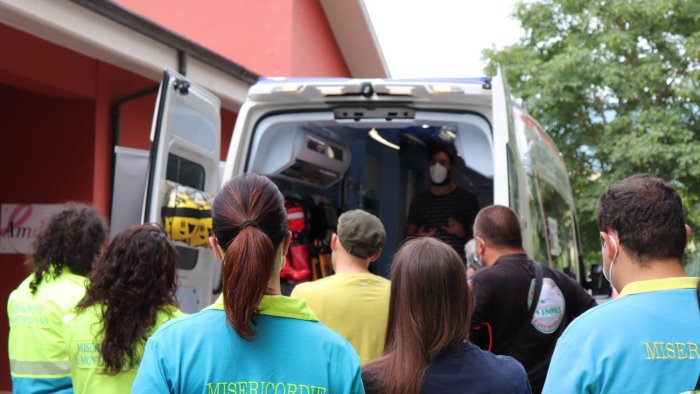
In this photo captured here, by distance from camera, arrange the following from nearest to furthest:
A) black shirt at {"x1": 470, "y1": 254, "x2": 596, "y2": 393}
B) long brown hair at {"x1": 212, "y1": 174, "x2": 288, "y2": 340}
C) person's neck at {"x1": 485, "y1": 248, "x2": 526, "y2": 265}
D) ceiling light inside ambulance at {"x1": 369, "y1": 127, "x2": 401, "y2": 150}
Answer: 1. long brown hair at {"x1": 212, "y1": 174, "x2": 288, "y2": 340}
2. black shirt at {"x1": 470, "y1": 254, "x2": 596, "y2": 393}
3. person's neck at {"x1": 485, "y1": 248, "x2": 526, "y2": 265}
4. ceiling light inside ambulance at {"x1": 369, "y1": 127, "x2": 401, "y2": 150}

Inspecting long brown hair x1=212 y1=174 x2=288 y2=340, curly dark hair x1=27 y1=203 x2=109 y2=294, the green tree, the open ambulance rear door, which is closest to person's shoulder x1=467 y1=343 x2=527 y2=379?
long brown hair x1=212 y1=174 x2=288 y2=340

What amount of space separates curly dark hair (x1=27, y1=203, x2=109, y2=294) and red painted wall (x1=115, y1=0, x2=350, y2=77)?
11622 mm

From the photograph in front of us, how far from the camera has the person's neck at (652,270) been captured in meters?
2.49

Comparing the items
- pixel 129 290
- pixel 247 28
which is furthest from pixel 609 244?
pixel 247 28

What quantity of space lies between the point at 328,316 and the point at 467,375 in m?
1.40

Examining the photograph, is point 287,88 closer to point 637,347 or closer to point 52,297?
point 52,297

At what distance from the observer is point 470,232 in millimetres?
7156

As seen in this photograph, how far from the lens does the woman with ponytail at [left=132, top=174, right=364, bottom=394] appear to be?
2277 millimetres

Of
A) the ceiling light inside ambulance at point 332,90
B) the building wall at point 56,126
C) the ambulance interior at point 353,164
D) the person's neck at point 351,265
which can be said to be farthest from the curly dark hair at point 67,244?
the building wall at point 56,126

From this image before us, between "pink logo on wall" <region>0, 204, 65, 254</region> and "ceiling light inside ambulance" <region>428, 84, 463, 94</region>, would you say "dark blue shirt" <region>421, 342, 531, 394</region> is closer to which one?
"ceiling light inside ambulance" <region>428, 84, 463, 94</region>

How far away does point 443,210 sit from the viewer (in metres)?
7.11

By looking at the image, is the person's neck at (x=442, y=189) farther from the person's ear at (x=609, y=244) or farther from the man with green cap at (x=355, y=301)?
the person's ear at (x=609, y=244)

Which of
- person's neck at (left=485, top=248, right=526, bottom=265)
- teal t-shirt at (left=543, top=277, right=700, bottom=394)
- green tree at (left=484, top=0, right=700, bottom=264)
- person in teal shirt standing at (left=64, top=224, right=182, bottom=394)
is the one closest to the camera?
teal t-shirt at (left=543, top=277, right=700, bottom=394)

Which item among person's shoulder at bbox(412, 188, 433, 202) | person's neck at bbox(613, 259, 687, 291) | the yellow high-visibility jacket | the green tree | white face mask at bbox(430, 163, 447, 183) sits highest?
the green tree
